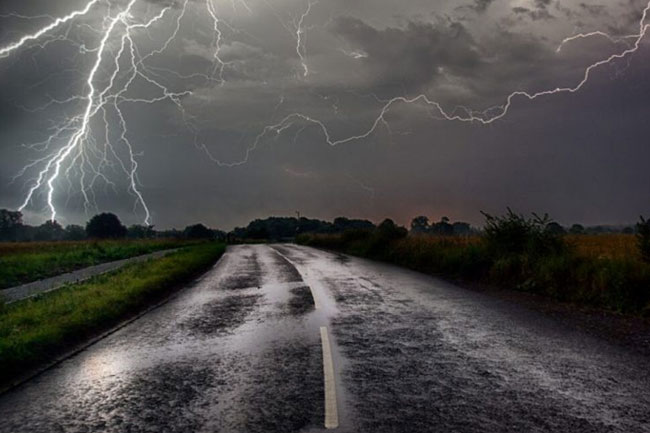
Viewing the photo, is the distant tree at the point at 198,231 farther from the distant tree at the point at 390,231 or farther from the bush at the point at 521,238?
the bush at the point at 521,238

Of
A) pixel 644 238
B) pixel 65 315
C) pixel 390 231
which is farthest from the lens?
pixel 390 231

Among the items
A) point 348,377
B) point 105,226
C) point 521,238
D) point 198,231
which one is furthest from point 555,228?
point 105,226

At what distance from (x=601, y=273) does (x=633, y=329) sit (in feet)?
11.3

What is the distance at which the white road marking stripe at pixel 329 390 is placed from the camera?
Answer: 450 centimetres

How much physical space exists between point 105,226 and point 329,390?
360 feet

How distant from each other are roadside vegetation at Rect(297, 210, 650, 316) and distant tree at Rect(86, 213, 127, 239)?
91.7 metres

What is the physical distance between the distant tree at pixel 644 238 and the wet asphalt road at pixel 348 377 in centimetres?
411

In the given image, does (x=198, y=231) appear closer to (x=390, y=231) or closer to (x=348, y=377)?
(x=390, y=231)

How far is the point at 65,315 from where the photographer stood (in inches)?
402

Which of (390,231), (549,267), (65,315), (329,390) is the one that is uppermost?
(390,231)

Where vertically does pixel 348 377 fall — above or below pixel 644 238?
below

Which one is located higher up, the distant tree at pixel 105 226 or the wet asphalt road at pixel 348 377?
the distant tree at pixel 105 226

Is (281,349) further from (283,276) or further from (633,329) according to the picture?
(283,276)

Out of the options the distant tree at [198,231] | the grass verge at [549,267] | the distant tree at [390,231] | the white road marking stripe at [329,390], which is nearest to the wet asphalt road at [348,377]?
the white road marking stripe at [329,390]
